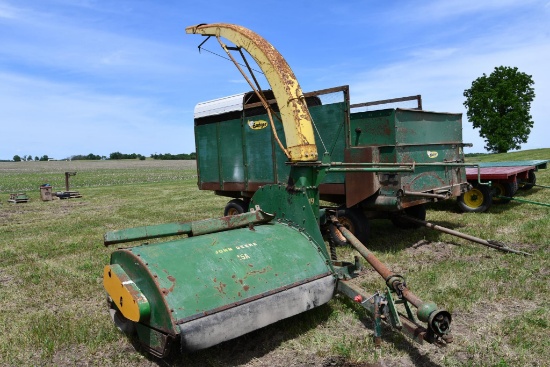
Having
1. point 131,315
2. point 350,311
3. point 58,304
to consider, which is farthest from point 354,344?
point 58,304

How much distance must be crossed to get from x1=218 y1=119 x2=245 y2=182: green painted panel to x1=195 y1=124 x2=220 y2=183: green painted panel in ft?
0.71

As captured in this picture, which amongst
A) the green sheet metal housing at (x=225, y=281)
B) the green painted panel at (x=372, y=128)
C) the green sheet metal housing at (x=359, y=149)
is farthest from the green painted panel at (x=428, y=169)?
the green sheet metal housing at (x=225, y=281)

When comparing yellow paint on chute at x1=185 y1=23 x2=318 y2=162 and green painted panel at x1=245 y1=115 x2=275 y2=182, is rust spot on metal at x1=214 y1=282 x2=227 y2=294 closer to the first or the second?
yellow paint on chute at x1=185 y1=23 x2=318 y2=162

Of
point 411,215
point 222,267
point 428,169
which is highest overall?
point 428,169

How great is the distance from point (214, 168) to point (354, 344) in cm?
626

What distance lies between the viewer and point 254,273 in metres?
3.70

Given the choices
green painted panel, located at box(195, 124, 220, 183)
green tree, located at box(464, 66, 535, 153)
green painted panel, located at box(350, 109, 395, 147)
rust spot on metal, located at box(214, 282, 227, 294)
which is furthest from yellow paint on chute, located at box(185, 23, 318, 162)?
green tree, located at box(464, 66, 535, 153)

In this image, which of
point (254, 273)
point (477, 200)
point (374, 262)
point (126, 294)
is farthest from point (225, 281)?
point (477, 200)

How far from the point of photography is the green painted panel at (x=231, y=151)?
8648 millimetres

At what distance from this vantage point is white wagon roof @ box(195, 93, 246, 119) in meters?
8.51

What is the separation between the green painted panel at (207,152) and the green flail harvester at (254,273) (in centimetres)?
446

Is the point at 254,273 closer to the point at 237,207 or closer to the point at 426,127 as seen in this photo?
the point at 426,127

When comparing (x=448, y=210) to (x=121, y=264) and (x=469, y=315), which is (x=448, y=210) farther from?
(x=121, y=264)

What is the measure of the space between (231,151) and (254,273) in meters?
5.41
